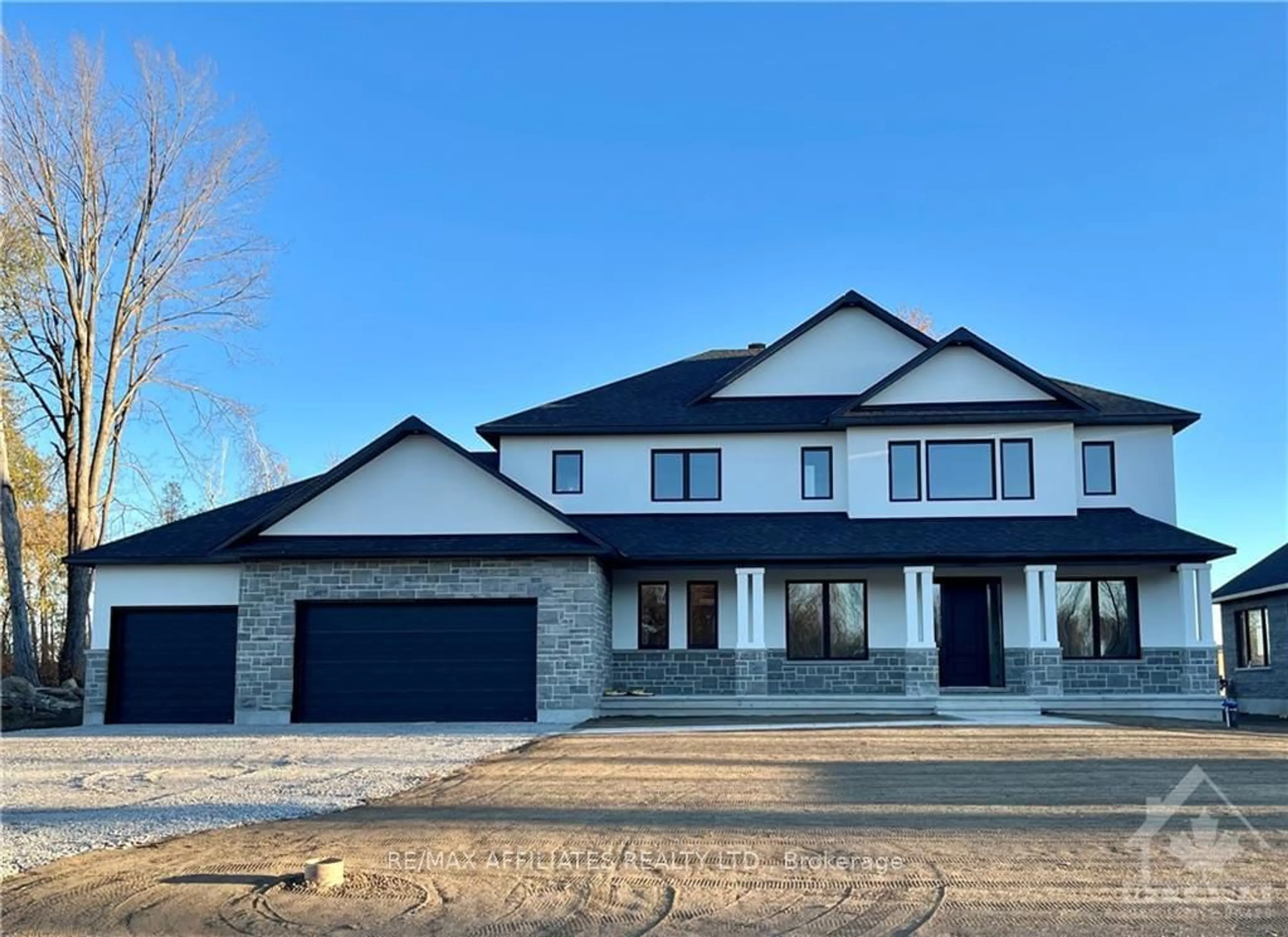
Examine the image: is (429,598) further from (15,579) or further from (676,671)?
(15,579)

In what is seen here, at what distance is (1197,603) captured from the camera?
19.8m

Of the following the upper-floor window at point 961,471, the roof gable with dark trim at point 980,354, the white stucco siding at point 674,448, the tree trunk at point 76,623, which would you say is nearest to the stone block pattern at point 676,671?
the white stucco siding at point 674,448

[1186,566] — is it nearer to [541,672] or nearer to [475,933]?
[541,672]

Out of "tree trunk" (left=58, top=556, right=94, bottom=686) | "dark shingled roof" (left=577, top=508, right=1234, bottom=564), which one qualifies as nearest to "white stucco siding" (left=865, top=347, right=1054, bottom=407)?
"dark shingled roof" (left=577, top=508, right=1234, bottom=564)

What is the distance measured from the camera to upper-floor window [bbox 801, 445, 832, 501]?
2191cm

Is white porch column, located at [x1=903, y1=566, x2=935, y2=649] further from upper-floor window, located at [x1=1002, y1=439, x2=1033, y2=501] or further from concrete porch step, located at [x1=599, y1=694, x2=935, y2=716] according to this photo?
upper-floor window, located at [x1=1002, y1=439, x2=1033, y2=501]

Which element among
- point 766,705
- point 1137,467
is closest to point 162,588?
point 766,705

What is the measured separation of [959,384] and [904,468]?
1.92 meters

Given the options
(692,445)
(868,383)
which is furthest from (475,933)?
(868,383)

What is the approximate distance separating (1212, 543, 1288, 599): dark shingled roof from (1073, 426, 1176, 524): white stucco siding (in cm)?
445

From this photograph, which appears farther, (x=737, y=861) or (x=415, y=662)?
(x=415, y=662)

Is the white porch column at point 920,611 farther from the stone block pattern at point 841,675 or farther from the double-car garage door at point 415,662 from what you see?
the double-car garage door at point 415,662

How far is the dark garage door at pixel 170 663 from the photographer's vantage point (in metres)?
19.3

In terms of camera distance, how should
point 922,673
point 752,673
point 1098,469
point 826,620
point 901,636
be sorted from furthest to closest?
point 1098,469
point 826,620
point 901,636
point 752,673
point 922,673
